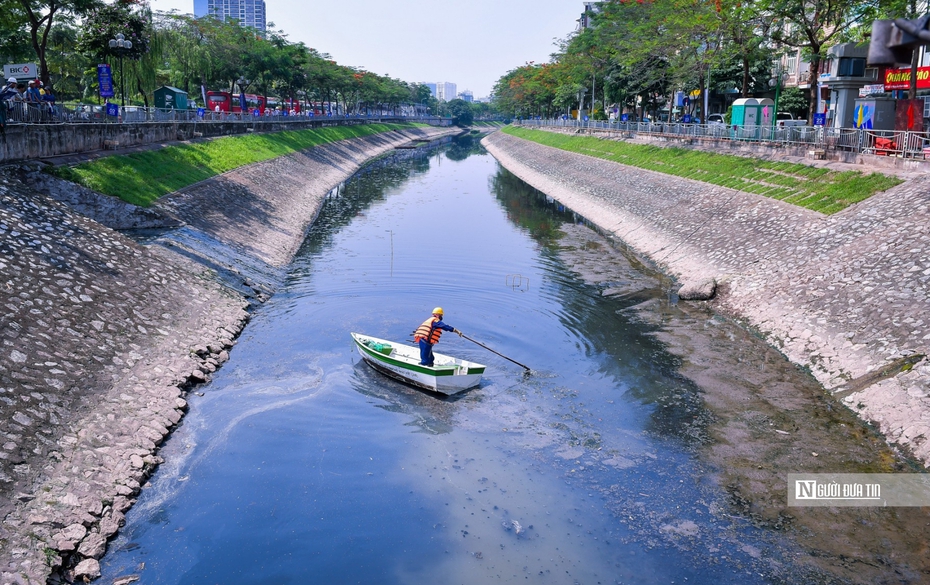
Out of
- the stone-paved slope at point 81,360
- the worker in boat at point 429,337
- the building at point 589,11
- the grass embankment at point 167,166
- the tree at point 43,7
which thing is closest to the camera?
the stone-paved slope at point 81,360

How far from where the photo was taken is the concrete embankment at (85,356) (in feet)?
39.3

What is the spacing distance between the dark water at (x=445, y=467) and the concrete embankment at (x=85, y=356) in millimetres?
691

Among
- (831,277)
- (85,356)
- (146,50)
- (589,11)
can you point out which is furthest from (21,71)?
(589,11)

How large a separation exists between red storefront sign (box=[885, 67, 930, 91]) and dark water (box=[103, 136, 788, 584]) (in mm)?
32772

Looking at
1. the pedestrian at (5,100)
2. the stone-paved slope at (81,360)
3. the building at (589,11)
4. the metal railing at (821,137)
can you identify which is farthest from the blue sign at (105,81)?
the building at (589,11)

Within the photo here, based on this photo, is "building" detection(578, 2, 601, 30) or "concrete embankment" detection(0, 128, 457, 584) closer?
"concrete embankment" detection(0, 128, 457, 584)

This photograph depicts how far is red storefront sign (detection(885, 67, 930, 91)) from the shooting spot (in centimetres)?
4528

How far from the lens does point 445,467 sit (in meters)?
15.4

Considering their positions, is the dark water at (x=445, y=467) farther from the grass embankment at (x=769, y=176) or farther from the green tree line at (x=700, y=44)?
the green tree line at (x=700, y=44)

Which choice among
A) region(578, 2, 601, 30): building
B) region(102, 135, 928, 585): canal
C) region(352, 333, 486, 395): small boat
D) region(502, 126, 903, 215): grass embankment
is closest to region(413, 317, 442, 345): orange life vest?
region(352, 333, 486, 395): small boat

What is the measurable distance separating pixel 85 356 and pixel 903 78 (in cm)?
5071

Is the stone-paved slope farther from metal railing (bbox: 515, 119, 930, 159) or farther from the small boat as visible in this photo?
metal railing (bbox: 515, 119, 930, 159)

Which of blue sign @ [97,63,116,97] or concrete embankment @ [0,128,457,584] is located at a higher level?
blue sign @ [97,63,116,97]

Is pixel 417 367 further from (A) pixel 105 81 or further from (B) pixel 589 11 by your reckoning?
(B) pixel 589 11
